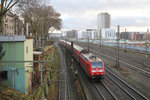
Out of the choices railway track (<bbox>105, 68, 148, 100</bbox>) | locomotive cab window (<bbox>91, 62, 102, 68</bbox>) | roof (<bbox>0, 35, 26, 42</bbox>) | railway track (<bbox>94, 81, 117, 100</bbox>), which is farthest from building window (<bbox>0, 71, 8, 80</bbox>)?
railway track (<bbox>105, 68, 148, 100</bbox>)

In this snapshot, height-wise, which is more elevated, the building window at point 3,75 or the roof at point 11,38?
the roof at point 11,38

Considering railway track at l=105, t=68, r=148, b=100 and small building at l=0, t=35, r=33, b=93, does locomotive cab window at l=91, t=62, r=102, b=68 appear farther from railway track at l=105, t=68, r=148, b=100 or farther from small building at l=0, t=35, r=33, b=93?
small building at l=0, t=35, r=33, b=93

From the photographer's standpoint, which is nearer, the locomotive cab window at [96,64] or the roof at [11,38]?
the roof at [11,38]

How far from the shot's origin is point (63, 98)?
15984 millimetres

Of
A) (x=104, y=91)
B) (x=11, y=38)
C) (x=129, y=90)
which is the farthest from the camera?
(x=129, y=90)

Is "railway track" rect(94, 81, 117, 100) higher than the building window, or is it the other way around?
the building window

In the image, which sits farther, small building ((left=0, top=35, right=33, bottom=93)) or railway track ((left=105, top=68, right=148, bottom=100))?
railway track ((left=105, top=68, right=148, bottom=100))

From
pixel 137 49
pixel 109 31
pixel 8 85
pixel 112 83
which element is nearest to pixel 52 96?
pixel 8 85

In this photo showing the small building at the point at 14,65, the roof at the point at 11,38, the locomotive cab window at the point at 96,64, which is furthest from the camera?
the locomotive cab window at the point at 96,64

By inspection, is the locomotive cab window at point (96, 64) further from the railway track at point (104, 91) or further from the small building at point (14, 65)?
the small building at point (14, 65)

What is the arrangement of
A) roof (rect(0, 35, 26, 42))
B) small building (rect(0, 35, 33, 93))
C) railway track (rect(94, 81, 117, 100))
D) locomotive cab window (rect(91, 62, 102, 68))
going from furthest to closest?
locomotive cab window (rect(91, 62, 102, 68)) < railway track (rect(94, 81, 117, 100)) < small building (rect(0, 35, 33, 93)) < roof (rect(0, 35, 26, 42))

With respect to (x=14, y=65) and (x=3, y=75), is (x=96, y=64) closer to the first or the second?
(x=14, y=65)

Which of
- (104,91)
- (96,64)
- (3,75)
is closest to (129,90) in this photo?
(104,91)

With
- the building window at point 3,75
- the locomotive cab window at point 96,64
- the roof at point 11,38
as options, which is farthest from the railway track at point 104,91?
the roof at point 11,38
